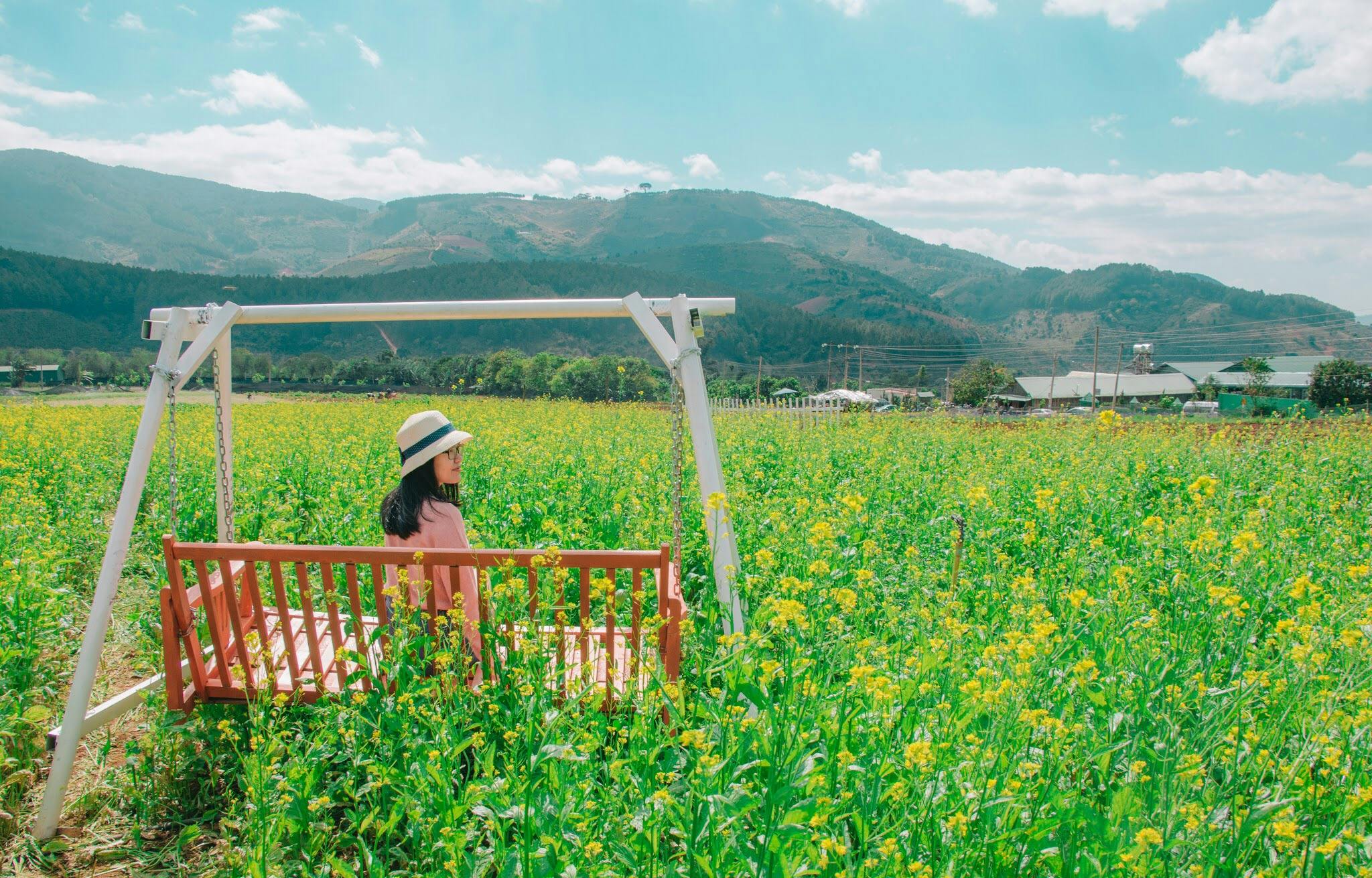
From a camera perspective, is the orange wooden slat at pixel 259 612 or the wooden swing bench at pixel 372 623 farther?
the orange wooden slat at pixel 259 612

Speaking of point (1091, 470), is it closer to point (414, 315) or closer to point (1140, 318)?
A: point (414, 315)

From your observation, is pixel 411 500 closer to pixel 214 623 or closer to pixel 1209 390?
pixel 214 623

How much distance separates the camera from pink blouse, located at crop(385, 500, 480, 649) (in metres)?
3.20

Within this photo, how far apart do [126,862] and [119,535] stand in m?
1.47

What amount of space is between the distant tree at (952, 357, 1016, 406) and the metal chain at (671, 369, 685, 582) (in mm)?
67522

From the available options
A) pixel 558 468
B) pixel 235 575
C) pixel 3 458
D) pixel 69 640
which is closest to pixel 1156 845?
pixel 235 575

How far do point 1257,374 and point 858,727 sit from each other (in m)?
96.8

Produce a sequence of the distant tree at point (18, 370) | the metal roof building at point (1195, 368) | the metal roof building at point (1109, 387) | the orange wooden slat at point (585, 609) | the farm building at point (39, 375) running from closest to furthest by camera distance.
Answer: the orange wooden slat at point (585, 609) → the distant tree at point (18, 370) → the farm building at point (39, 375) → the metal roof building at point (1109, 387) → the metal roof building at point (1195, 368)

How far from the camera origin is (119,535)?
3.54 m

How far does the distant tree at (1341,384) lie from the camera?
50344 millimetres

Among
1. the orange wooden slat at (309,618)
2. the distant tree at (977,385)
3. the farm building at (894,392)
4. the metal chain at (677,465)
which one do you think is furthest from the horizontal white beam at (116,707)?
the farm building at (894,392)

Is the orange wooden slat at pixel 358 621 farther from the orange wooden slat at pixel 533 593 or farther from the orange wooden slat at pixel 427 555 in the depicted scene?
the orange wooden slat at pixel 533 593

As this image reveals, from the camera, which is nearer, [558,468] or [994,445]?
[558,468]

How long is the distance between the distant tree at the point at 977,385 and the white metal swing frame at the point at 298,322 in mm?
67553
